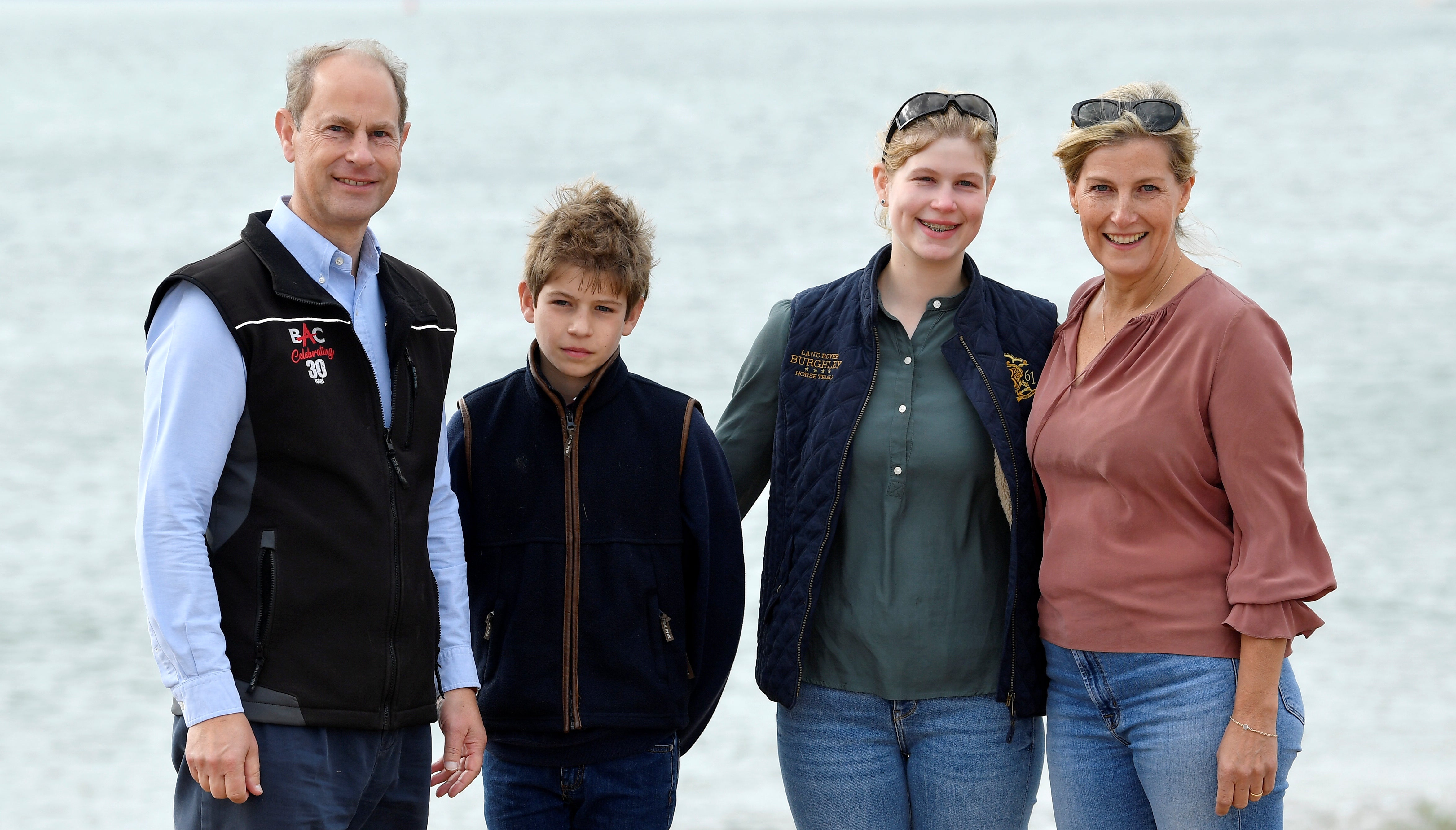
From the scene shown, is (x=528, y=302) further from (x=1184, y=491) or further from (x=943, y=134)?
(x=1184, y=491)

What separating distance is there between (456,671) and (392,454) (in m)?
0.42

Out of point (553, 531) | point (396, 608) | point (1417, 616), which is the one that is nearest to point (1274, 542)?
point (553, 531)

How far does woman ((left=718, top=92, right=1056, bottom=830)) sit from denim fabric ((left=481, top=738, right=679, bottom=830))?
0.27m

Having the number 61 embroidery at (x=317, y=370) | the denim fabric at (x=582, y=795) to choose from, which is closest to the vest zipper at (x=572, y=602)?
the denim fabric at (x=582, y=795)

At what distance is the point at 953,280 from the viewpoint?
8.61ft

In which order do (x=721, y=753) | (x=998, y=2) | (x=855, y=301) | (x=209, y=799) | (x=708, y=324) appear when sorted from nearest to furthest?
1. (x=209, y=799)
2. (x=855, y=301)
3. (x=721, y=753)
4. (x=708, y=324)
5. (x=998, y=2)

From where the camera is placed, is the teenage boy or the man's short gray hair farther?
the teenage boy

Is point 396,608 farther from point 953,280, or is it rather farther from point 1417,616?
point 1417,616

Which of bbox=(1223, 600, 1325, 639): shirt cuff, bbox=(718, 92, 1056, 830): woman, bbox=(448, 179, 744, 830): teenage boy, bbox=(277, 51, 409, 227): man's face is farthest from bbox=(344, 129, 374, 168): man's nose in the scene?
bbox=(1223, 600, 1325, 639): shirt cuff

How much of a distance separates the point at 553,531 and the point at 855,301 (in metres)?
0.72

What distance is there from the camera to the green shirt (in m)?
2.48

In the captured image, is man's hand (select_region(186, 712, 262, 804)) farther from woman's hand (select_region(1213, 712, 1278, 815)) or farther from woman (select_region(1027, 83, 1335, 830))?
woman's hand (select_region(1213, 712, 1278, 815))

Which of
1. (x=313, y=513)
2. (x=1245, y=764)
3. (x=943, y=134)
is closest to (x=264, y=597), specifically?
(x=313, y=513)

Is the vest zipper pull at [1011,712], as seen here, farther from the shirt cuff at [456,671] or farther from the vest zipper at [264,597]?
the vest zipper at [264,597]
